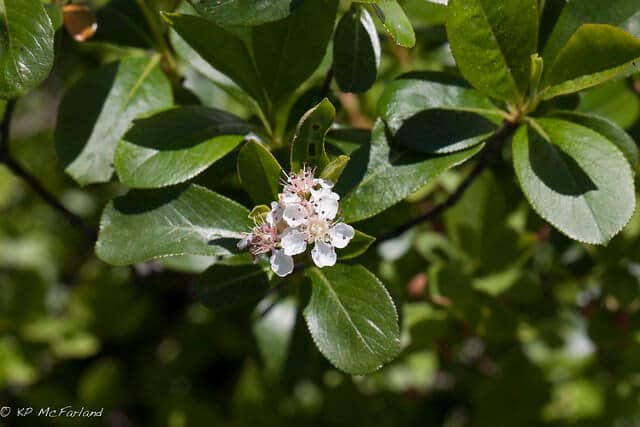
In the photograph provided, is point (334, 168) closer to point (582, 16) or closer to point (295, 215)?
point (295, 215)

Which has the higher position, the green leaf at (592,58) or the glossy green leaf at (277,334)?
the green leaf at (592,58)

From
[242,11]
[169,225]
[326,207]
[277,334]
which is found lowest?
[277,334]

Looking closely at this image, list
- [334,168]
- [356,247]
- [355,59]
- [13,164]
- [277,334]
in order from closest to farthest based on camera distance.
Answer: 1. [334,168]
2. [356,247]
3. [355,59]
4. [13,164]
5. [277,334]

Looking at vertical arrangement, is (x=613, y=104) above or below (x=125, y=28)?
below

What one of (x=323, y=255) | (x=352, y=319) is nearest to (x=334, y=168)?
(x=323, y=255)

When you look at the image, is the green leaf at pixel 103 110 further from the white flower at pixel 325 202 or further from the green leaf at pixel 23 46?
the white flower at pixel 325 202

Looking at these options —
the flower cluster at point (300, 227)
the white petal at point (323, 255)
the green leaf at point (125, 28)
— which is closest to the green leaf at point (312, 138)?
the flower cluster at point (300, 227)

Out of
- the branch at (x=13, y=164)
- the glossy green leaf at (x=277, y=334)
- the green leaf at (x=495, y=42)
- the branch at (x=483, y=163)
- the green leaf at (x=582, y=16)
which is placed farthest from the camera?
the glossy green leaf at (x=277, y=334)
